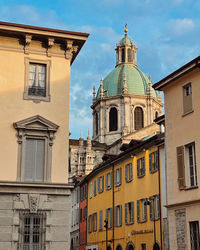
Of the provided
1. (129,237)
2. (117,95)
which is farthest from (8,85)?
(117,95)

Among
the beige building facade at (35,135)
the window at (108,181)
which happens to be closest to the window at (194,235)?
the beige building facade at (35,135)

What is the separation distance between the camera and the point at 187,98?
24.2 metres

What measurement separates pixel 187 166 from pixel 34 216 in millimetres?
8083

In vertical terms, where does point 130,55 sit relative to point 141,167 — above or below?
above

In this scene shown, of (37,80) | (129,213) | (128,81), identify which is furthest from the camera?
(128,81)

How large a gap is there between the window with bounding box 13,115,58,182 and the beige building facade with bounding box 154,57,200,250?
6.68 meters

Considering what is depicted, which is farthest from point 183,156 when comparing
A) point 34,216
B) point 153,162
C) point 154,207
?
point 154,207

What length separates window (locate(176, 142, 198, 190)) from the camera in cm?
2300

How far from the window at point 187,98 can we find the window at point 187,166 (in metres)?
1.92

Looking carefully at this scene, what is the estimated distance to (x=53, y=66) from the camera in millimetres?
23641

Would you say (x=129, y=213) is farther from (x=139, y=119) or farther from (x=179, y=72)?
(x=139, y=119)

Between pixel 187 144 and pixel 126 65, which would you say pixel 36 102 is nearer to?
pixel 187 144

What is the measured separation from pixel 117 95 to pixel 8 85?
72.6 metres

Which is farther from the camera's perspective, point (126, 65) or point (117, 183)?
point (126, 65)
